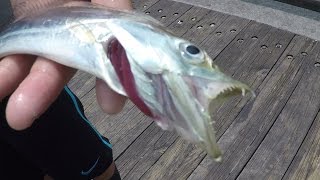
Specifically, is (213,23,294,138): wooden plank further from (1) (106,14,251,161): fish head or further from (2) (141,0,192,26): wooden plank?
(1) (106,14,251,161): fish head

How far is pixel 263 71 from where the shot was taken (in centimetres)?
296

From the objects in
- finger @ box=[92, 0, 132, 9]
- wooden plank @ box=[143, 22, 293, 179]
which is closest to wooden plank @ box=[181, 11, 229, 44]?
wooden plank @ box=[143, 22, 293, 179]

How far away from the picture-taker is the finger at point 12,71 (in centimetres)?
133

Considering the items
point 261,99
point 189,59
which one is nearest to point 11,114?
point 189,59

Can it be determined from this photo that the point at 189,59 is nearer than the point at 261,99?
Yes

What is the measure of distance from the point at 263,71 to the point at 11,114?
2.05 meters

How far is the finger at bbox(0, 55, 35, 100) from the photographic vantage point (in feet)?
4.38

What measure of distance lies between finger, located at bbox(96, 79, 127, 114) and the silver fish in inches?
4.1

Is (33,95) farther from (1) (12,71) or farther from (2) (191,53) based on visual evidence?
(2) (191,53)

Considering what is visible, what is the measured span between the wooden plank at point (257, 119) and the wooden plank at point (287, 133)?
3 cm

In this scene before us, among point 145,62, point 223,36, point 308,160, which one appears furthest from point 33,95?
point 223,36

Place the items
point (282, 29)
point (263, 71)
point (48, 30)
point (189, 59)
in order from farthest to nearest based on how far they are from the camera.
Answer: point (282, 29) < point (263, 71) < point (48, 30) < point (189, 59)

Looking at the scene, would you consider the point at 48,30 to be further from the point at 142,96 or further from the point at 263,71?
the point at 263,71

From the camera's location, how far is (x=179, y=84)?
3.52ft
